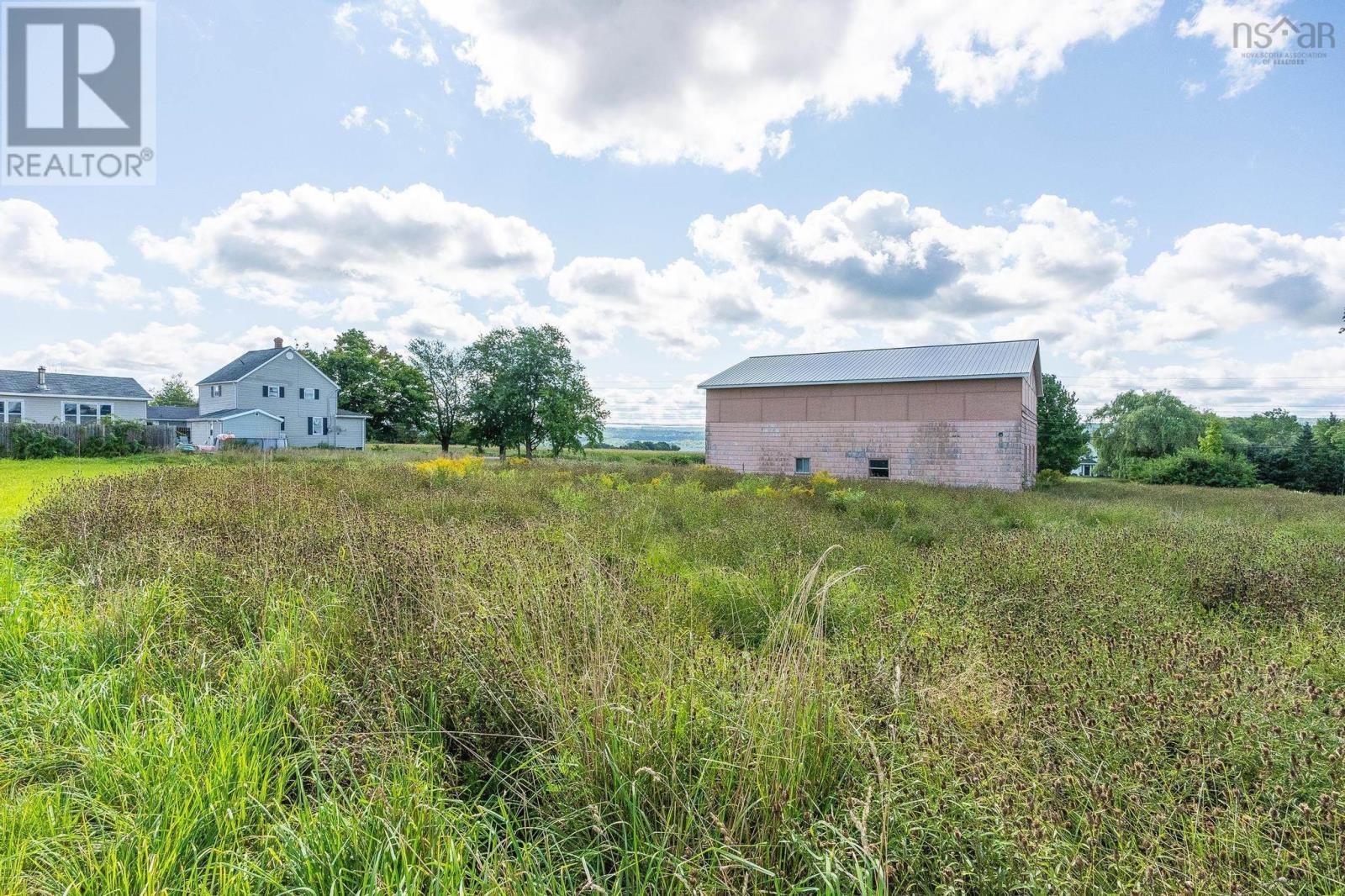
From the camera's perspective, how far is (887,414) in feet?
69.1

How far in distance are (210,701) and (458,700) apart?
43.9 inches

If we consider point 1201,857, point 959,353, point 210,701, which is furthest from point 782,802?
point 959,353

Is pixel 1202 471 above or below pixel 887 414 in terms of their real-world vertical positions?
below

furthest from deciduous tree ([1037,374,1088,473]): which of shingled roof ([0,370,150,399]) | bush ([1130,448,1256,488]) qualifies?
shingled roof ([0,370,150,399])

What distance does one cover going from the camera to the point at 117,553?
4.73m

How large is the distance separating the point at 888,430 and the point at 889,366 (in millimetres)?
2744

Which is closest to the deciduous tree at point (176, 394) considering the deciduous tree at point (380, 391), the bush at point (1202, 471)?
the deciduous tree at point (380, 391)

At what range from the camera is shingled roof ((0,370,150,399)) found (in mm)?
34906

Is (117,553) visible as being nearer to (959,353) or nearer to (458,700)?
(458,700)

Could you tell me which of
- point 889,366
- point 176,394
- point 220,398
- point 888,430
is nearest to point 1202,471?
point 889,366

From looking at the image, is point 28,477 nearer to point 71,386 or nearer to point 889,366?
point 889,366

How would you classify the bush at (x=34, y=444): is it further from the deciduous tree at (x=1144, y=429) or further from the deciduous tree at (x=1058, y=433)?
the deciduous tree at (x=1144, y=429)

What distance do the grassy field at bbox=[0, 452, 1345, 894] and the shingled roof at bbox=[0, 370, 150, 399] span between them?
45854 millimetres

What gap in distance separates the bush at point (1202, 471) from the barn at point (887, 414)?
16.2m
